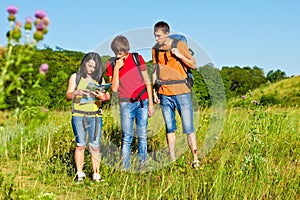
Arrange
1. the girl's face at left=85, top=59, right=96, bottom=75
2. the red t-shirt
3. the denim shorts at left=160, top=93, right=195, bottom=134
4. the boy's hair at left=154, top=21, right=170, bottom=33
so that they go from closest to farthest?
the girl's face at left=85, top=59, right=96, bottom=75 < the red t-shirt < the boy's hair at left=154, top=21, right=170, bottom=33 < the denim shorts at left=160, top=93, right=195, bottom=134

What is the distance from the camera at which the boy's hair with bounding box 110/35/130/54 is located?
4871 mm

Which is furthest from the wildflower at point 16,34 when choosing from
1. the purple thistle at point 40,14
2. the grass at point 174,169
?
the grass at point 174,169

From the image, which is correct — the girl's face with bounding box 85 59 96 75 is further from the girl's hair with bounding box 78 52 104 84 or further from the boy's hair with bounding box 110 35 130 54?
the boy's hair with bounding box 110 35 130 54

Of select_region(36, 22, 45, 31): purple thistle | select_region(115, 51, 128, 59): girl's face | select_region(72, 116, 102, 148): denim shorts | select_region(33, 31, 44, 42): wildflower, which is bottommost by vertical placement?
select_region(72, 116, 102, 148): denim shorts

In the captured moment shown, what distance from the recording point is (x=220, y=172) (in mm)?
3719

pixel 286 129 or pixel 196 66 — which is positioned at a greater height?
pixel 196 66

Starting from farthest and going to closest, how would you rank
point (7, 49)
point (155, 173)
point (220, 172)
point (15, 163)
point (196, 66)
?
point (15, 163), point (196, 66), point (155, 173), point (220, 172), point (7, 49)

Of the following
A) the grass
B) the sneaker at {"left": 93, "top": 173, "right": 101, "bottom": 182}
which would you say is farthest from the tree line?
the sneaker at {"left": 93, "top": 173, "right": 101, "bottom": 182}

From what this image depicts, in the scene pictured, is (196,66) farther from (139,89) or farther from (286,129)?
(286,129)

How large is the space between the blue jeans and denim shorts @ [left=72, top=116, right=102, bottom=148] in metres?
0.42

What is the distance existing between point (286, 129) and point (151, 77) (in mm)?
2822

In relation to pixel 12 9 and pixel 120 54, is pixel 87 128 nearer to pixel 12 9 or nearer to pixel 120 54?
pixel 120 54

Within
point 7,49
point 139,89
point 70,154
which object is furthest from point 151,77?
point 7,49

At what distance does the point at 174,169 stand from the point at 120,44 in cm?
151
